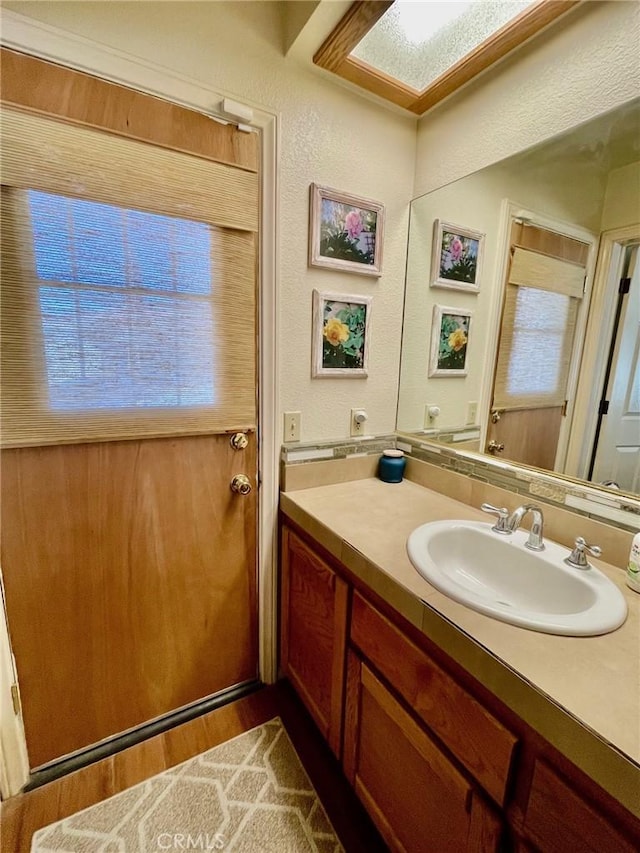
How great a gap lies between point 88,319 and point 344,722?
4.61ft

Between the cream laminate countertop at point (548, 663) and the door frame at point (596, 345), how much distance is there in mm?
241

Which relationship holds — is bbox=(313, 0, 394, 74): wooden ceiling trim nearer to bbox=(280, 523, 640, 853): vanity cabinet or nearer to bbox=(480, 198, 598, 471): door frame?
bbox=(480, 198, 598, 471): door frame

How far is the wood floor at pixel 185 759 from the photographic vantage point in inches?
42.6

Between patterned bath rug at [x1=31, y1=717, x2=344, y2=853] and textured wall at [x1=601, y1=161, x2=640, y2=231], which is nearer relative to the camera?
textured wall at [x1=601, y1=161, x2=640, y2=231]

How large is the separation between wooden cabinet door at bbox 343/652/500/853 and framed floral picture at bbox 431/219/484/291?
1.36 meters

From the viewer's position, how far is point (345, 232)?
1.38m

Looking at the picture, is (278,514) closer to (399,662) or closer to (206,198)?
(399,662)

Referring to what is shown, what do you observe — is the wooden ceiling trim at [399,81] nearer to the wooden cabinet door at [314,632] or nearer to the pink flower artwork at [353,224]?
the pink flower artwork at [353,224]

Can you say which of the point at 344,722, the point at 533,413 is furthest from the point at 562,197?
the point at 344,722

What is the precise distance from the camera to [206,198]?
1.14m

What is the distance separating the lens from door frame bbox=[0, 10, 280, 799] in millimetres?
922

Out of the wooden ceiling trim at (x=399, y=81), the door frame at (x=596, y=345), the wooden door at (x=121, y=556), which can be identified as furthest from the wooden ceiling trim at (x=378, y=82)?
Answer: the door frame at (x=596, y=345)

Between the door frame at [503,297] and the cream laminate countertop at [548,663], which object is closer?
the cream laminate countertop at [548,663]

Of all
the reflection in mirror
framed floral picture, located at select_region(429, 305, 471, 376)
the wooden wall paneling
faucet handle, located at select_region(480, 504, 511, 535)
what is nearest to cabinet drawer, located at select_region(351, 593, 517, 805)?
faucet handle, located at select_region(480, 504, 511, 535)
